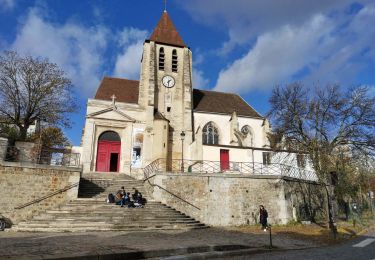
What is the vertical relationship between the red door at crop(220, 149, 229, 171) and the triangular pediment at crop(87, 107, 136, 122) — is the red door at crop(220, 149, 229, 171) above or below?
below

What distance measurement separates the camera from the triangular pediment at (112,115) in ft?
68.5

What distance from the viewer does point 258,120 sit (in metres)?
26.8

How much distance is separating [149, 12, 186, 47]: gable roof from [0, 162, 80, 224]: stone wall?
1654 cm

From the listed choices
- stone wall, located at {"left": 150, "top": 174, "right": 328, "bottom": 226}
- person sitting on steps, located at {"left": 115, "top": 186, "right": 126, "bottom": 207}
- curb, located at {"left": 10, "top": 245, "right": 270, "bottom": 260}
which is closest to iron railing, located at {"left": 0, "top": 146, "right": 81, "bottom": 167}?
person sitting on steps, located at {"left": 115, "top": 186, "right": 126, "bottom": 207}

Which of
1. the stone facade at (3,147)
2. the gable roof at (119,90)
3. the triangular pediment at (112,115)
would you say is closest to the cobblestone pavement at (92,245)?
the stone facade at (3,147)

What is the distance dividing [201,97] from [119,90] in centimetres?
812

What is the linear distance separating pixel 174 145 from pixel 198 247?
15006 millimetres

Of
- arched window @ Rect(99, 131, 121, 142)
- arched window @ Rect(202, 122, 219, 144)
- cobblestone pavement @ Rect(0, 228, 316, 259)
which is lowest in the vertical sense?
cobblestone pavement @ Rect(0, 228, 316, 259)

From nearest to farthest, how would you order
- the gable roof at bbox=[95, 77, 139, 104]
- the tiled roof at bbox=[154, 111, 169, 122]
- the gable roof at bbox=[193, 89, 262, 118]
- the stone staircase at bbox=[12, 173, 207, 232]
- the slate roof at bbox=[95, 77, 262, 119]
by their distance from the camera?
1. the stone staircase at bbox=[12, 173, 207, 232]
2. the tiled roof at bbox=[154, 111, 169, 122]
3. the gable roof at bbox=[95, 77, 139, 104]
4. the slate roof at bbox=[95, 77, 262, 119]
5. the gable roof at bbox=[193, 89, 262, 118]

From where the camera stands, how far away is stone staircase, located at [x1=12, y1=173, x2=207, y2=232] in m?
10.9

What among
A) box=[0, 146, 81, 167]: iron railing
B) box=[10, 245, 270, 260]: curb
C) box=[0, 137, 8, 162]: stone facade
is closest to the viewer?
box=[10, 245, 270, 260]: curb

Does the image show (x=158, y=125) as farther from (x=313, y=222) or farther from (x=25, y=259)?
(x=25, y=259)

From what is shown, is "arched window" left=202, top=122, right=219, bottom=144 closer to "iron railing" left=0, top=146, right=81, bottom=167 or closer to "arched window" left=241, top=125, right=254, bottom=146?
"arched window" left=241, top=125, right=254, bottom=146

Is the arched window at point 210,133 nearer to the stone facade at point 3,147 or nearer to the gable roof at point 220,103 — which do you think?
the gable roof at point 220,103
